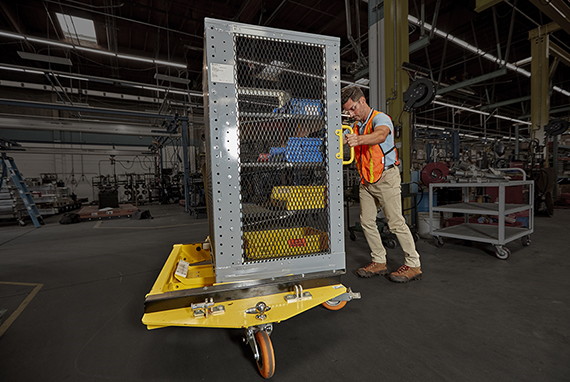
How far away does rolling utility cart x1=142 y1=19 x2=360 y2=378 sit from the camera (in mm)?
1244

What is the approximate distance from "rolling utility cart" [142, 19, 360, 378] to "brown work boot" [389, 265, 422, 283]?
911 millimetres

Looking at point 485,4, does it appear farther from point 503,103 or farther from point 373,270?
point 503,103

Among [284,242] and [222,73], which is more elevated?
[222,73]

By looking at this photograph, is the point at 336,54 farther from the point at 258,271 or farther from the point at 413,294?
the point at 413,294

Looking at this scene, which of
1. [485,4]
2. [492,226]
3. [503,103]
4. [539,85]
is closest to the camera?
[492,226]

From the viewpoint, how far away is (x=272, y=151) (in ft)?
4.58

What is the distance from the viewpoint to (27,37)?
523 centimetres

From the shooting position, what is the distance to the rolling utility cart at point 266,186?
1244 millimetres

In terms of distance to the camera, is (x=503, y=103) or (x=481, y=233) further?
(x=503, y=103)

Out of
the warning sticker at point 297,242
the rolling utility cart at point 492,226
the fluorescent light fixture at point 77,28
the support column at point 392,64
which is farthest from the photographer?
the fluorescent light fixture at point 77,28

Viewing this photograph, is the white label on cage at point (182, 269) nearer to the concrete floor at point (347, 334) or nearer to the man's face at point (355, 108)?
the concrete floor at point (347, 334)

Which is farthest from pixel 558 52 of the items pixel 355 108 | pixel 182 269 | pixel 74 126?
pixel 74 126

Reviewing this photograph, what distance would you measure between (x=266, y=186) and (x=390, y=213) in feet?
4.37

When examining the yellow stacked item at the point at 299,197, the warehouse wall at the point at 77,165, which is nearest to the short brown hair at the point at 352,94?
the yellow stacked item at the point at 299,197
